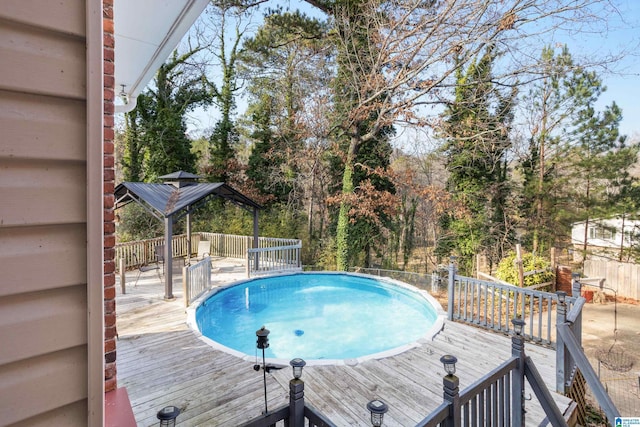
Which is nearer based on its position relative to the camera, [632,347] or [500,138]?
[632,347]

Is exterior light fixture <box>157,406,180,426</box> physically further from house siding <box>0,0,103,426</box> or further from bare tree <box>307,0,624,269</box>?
bare tree <box>307,0,624,269</box>

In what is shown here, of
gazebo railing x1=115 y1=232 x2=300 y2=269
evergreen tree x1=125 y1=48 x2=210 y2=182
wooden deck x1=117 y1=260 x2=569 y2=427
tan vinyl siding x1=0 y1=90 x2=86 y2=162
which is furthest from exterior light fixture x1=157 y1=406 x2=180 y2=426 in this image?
evergreen tree x1=125 y1=48 x2=210 y2=182

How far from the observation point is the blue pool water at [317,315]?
686 cm

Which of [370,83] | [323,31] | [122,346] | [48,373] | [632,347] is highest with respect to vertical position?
[323,31]

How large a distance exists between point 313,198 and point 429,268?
6.56 m

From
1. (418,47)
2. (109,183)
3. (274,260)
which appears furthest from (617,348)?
(109,183)

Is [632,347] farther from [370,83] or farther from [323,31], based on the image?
[323,31]

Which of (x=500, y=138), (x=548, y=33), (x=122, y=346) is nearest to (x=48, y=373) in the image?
(x=122, y=346)

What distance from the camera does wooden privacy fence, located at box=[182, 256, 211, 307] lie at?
709 centimetres

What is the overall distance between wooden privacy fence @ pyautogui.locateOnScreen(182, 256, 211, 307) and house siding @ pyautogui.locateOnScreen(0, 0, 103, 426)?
660 cm

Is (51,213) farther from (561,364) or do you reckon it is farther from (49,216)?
(561,364)

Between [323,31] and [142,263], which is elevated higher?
[323,31]

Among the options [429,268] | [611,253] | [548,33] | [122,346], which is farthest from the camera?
[429,268]

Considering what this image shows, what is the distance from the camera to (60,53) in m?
0.87
